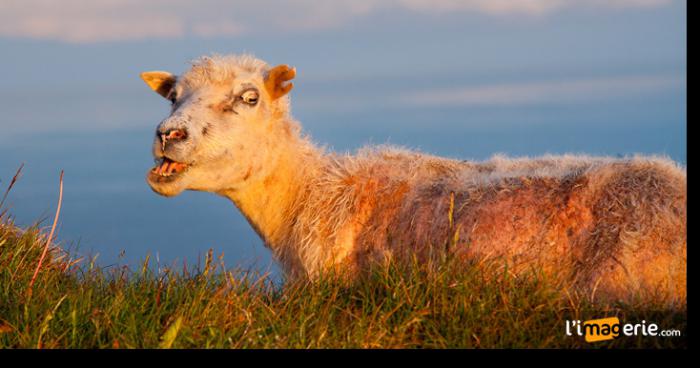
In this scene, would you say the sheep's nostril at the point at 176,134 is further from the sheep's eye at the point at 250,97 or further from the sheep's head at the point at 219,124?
the sheep's eye at the point at 250,97

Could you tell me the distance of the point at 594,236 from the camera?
22.1 ft

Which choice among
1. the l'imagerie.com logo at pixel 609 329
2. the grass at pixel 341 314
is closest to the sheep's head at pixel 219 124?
the grass at pixel 341 314

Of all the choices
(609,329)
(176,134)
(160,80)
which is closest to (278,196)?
(176,134)

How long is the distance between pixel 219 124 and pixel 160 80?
180cm

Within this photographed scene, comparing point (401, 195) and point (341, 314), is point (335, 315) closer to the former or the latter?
point (341, 314)

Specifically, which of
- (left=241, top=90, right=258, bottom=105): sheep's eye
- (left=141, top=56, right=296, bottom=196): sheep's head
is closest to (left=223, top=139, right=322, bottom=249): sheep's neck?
(left=141, top=56, right=296, bottom=196): sheep's head

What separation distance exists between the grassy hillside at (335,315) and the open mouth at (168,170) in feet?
4.34

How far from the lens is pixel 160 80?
364 inches

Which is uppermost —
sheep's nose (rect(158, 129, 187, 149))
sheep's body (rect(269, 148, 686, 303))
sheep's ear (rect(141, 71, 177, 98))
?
sheep's ear (rect(141, 71, 177, 98))

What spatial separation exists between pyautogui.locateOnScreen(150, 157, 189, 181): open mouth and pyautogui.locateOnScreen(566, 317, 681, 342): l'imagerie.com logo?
3889 mm

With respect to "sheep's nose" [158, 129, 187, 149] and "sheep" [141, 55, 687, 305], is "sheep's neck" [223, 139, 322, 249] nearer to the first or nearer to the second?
"sheep" [141, 55, 687, 305]

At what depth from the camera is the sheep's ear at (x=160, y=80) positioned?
30.0 feet

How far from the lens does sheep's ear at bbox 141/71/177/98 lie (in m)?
9.14
